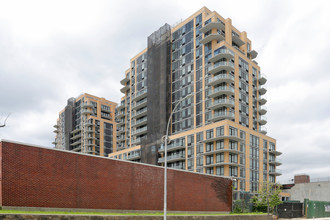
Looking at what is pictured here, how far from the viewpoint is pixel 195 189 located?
37125 mm

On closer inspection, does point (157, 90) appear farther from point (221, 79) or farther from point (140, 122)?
Result: point (221, 79)

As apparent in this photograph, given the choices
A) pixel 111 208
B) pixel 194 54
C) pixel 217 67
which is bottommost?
pixel 111 208

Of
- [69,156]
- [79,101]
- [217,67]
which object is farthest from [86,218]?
[79,101]

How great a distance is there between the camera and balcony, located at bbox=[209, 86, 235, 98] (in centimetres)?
6656

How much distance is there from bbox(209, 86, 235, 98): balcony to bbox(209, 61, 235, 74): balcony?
13.0 ft

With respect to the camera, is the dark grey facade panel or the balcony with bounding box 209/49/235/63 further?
the dark grey facade panel

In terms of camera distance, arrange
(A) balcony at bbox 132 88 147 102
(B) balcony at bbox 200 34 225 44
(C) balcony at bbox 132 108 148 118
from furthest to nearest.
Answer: (A) balcony at bbox 132 88 147 102 → (C) balcony at bbox 132 108 148 118 → (B) balcony at bbox 200 34 225 44

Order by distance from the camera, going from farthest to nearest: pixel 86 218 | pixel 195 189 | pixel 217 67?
1. pixel 217 67
2. pixel 195 189
3. pixel 86 218

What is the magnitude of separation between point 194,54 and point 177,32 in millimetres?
10144

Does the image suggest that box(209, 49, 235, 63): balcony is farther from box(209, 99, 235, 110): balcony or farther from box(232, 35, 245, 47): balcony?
box(209, 99, 235, 110): balcony

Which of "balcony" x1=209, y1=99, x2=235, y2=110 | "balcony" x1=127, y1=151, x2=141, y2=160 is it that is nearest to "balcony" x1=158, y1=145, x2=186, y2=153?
"balcony" x1=127, y1=151, x2=141, y2=160

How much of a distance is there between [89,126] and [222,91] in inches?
2583

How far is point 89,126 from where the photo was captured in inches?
4596

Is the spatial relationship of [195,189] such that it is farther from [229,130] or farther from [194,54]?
[194,54]
